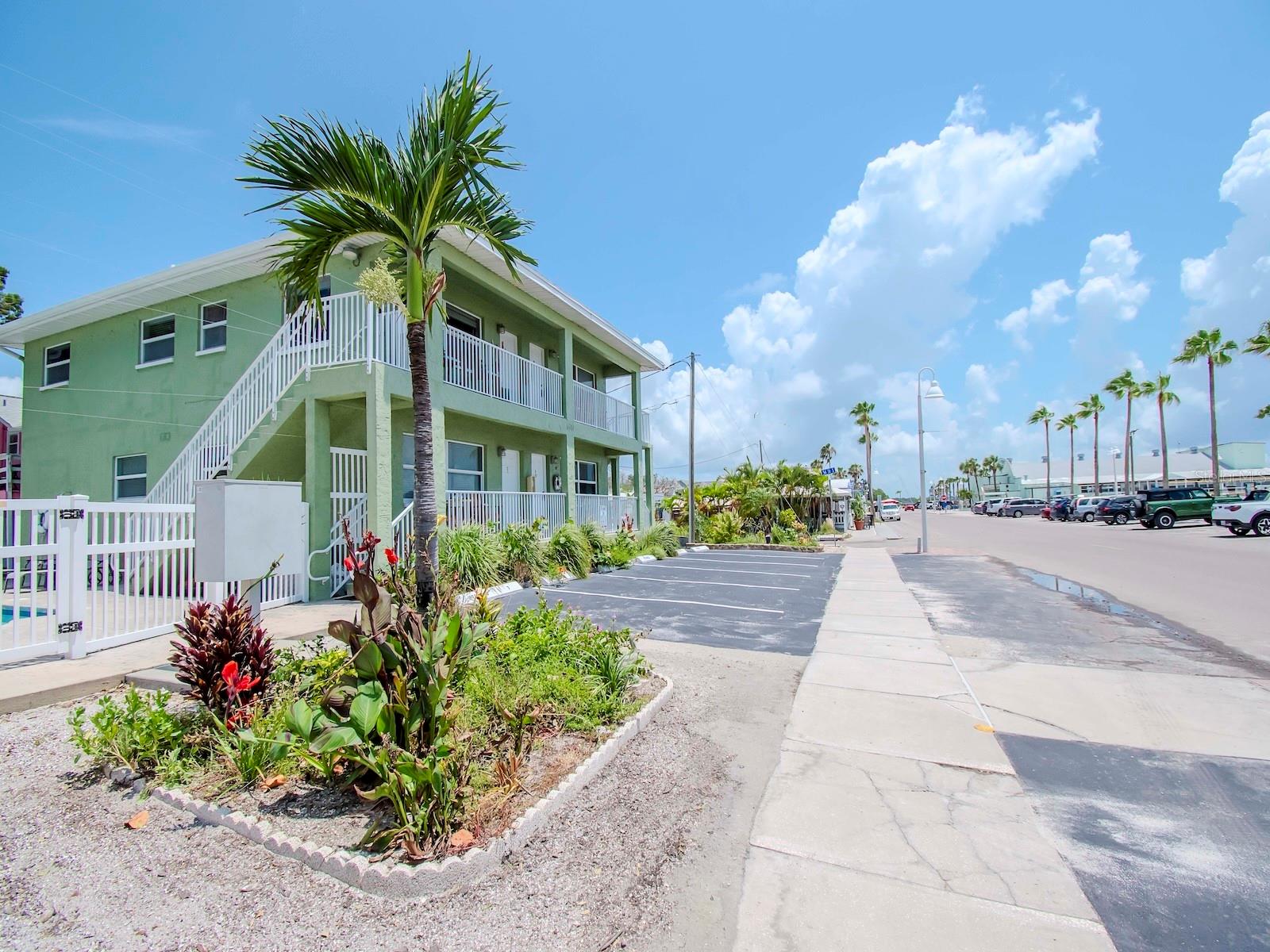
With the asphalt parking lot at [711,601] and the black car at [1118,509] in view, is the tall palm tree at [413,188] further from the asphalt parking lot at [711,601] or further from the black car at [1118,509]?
the black car at [1118,509]

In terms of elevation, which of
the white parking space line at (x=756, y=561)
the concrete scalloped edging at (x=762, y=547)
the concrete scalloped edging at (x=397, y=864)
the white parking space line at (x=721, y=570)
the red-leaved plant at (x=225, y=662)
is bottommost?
the concrete scalloped edging at (x=762, y=547)

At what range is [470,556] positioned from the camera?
33.9 feet

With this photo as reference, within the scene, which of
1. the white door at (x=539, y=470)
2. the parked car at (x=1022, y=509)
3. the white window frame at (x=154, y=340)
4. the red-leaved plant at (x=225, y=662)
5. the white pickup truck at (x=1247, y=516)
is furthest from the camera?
the parked car at (x=1022, y=509)

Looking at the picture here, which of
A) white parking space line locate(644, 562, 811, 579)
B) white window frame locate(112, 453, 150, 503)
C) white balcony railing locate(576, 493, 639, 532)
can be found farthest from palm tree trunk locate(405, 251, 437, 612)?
white window frame locate(112, 453, 150, 503)

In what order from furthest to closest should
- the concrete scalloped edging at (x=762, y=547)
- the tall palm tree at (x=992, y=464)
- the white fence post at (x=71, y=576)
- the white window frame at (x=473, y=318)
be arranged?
the tall palm tree at (x=992, y=464), the concrete scalloped edging at (x=762, y=547), the white window frame at (x=473, y=318), the white fence post at (x=71, y=576)

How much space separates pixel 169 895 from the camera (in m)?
2.61

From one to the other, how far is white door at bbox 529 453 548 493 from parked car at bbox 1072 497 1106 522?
136 feet

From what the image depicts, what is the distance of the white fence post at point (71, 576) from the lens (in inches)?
235

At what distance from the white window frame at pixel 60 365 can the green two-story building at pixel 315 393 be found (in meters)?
0.06

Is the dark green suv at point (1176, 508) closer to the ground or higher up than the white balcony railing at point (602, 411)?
closer to the ground

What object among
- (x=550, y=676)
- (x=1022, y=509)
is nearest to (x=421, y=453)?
(x=550, y=676)

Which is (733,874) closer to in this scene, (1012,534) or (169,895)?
(169,895)

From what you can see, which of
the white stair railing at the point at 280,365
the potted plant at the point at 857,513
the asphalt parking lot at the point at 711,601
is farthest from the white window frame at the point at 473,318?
the potted plant at the point at 857,513

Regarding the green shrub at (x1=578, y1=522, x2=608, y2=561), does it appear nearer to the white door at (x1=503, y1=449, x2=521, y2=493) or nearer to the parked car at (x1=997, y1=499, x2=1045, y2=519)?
the white door at (x1=503, y1=449, x2=521, y2=493)
